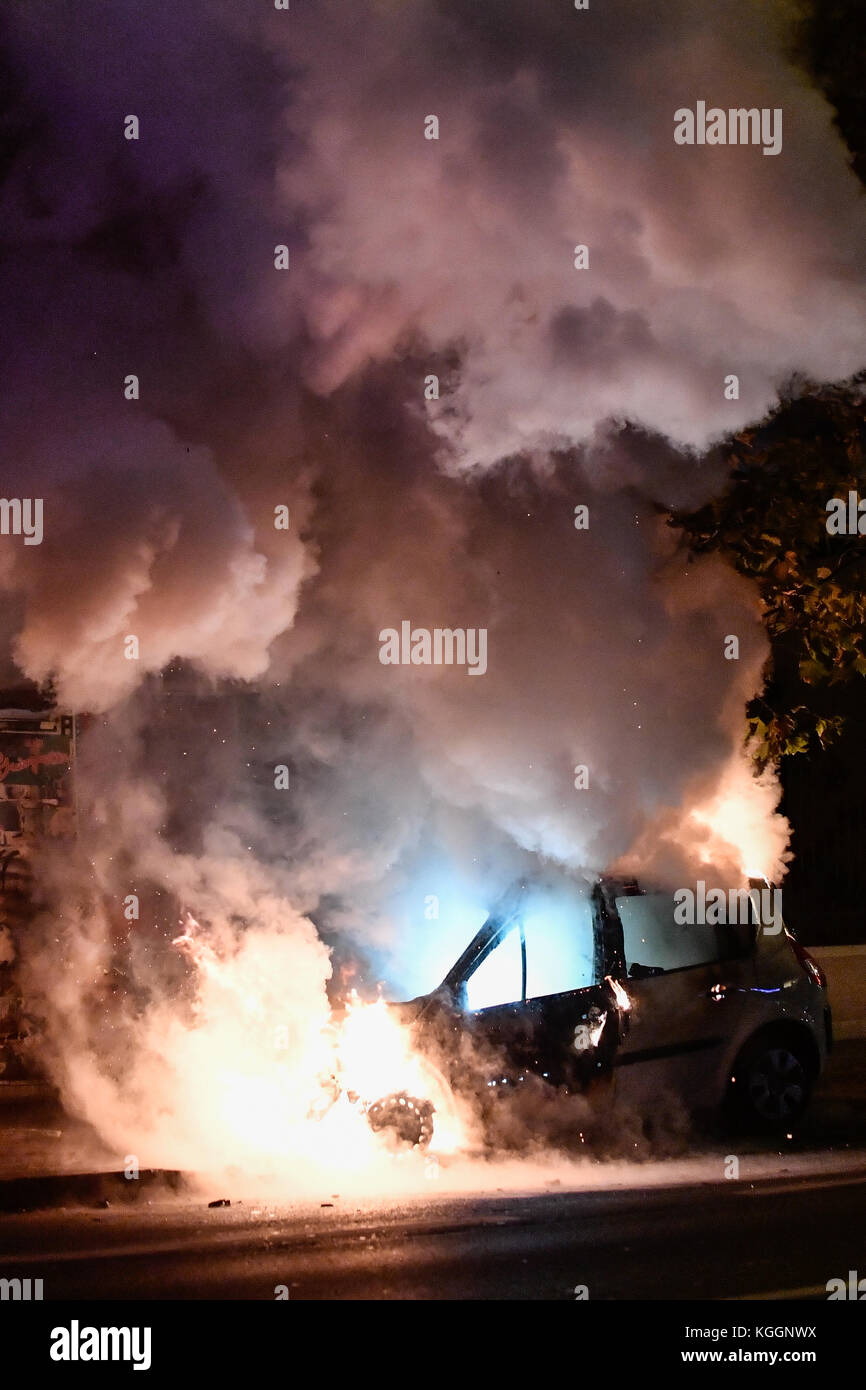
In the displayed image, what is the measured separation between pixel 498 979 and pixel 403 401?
4.58 metres

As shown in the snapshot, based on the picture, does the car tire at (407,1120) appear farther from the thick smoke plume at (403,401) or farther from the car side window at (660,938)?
the car side window at (660,938)

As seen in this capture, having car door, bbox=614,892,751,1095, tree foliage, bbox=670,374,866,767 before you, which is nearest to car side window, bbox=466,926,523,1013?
car door, bbox=614,892,751,1095

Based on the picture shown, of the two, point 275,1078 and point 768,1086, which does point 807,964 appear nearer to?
point 768,1086

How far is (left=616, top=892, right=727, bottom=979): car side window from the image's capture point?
8234 mm

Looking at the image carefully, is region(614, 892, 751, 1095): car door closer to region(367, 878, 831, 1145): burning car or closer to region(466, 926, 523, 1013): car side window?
region(367, 878, 831, 1145): burning car

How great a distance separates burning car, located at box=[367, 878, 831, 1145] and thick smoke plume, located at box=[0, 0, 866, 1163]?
27.0 inches

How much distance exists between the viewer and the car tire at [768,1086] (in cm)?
851

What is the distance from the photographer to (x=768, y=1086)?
857cm

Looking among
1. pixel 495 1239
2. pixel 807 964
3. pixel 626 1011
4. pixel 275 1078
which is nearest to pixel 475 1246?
pixel 495 1239

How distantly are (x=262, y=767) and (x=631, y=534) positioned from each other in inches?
147

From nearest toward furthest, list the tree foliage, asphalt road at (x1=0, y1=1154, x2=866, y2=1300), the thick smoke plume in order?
1. asphalt road at (x1=0, y1=1154, x2=866, y2=1300)
2. the thick smoke plume
3. the tree foliage

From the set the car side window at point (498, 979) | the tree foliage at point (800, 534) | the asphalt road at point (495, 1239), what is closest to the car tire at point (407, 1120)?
the asphalt road at point (495, 1239)

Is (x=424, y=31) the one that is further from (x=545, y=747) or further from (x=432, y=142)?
(x=545, y=747)
